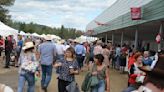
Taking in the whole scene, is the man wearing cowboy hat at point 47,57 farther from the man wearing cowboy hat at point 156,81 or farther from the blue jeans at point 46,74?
the man wearing cowboy hat at point 156,81

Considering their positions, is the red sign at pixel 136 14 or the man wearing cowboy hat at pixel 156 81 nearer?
the man wearing cowboy hat at pixel 156 81

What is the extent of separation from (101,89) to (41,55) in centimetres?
373

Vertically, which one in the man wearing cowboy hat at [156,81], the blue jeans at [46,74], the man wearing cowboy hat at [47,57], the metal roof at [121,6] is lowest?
the blue jeans at [46,74]

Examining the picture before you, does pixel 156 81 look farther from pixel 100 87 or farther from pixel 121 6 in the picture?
pixel 121 6

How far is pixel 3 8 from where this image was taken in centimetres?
9069

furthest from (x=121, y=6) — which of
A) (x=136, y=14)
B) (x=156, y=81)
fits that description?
(x=156, y=81)

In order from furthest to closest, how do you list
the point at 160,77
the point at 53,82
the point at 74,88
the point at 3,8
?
the point at 3,8 < the point at 53,82 < the point at 74,88 < the point at 160,77

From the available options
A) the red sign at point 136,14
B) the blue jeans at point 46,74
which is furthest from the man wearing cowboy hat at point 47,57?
the red sign at point 136,14

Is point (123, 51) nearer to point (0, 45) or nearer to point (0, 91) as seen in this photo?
point (0, 45)

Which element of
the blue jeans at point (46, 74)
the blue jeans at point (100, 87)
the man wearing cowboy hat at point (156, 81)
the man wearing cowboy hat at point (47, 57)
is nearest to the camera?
the man wearing cowboy hat at point (156, 81)

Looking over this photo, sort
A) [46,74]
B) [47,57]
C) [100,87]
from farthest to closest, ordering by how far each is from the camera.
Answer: [46,74], [47,57], [100,87]

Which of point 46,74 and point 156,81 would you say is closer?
point 156,81

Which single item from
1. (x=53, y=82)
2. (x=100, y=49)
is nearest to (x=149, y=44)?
(x=100, y=49)

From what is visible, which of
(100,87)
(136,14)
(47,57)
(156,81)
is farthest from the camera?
(136,14)
